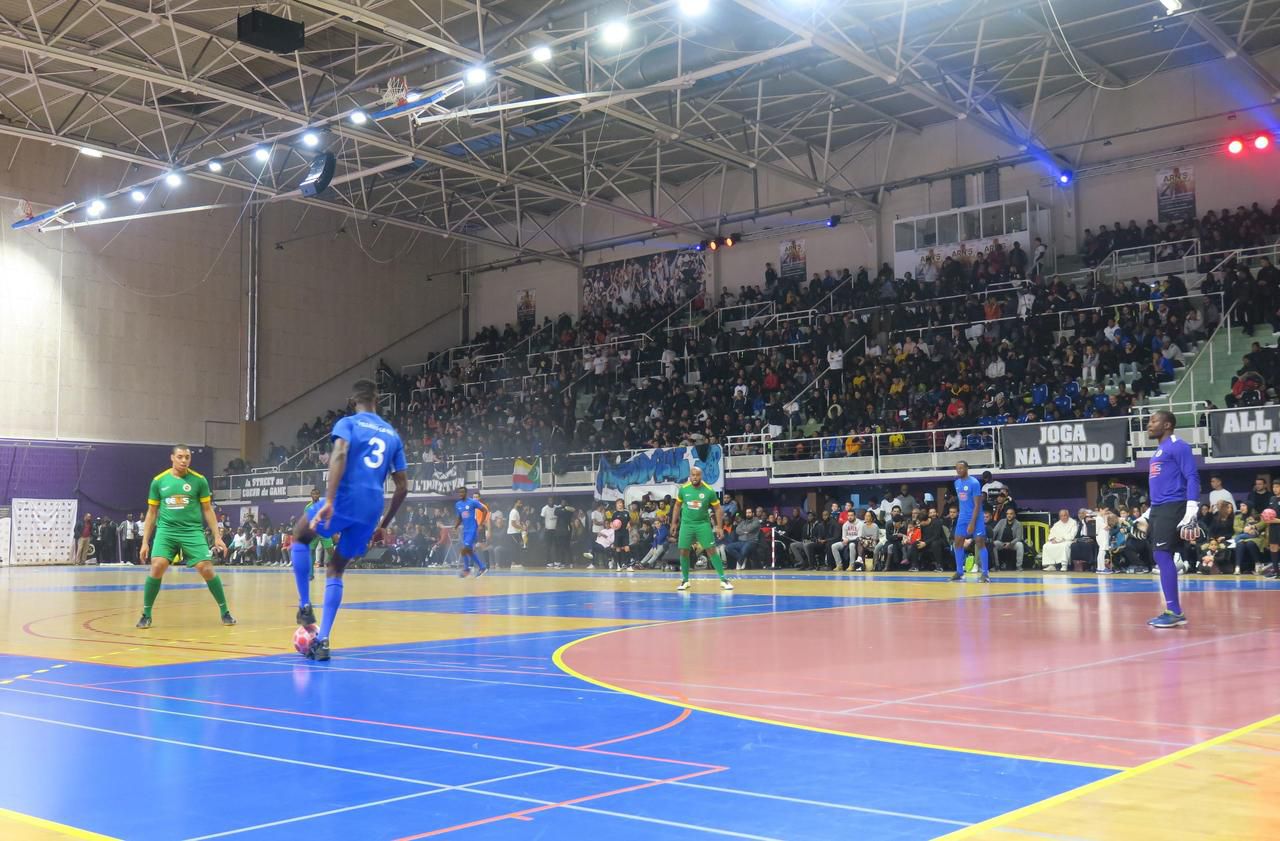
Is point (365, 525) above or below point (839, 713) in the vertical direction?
above

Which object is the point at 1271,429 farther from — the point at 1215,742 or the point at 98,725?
the point at 98,725

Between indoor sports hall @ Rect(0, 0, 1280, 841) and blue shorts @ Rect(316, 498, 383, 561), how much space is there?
0.03 m

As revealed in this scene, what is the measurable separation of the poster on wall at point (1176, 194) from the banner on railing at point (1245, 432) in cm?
1097

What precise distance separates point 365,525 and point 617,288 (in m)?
37.1

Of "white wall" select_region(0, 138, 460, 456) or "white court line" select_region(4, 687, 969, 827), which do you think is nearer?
"white court line" select_region(4, 687, 969, 827)

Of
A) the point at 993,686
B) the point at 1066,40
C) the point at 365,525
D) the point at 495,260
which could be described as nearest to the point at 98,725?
the point at 365,525

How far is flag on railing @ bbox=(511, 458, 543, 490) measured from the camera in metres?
35.3

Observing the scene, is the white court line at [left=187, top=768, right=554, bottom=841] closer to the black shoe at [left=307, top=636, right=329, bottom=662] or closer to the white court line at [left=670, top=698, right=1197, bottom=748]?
the white court line at [left=670, top=698, right=1197, bottom=748]

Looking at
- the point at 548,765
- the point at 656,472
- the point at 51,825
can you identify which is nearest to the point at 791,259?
the point at 656,472

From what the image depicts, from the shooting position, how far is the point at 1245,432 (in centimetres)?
2297

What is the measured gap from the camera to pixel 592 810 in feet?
13.0

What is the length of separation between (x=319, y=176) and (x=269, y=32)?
3417mm

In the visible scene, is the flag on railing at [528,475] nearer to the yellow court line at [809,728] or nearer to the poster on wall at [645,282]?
the poster on wall at [645,282]

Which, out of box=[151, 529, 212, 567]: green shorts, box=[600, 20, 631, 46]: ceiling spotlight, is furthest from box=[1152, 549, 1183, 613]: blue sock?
box=[600, 20, 631, 46]: ceiling spotlight
